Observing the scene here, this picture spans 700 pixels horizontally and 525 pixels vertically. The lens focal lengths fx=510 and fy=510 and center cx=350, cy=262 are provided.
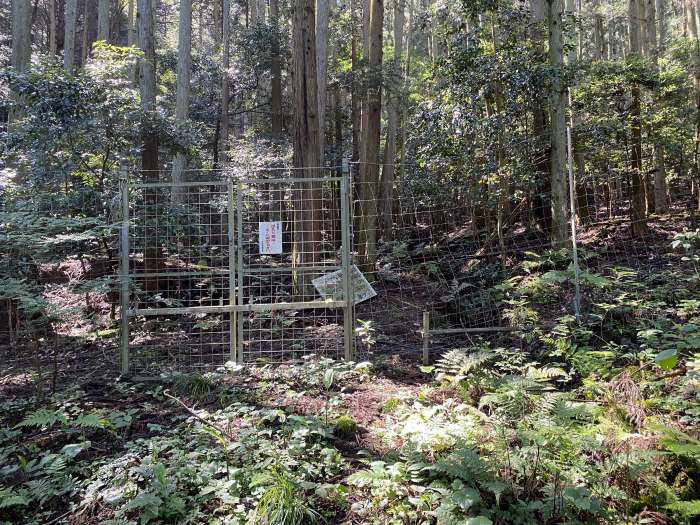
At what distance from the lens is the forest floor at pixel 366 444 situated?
9.35ft

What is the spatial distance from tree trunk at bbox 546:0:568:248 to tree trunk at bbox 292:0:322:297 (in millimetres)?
4037

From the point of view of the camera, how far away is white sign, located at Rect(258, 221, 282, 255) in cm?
577

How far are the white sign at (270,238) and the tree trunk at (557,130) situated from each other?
515 centimetres

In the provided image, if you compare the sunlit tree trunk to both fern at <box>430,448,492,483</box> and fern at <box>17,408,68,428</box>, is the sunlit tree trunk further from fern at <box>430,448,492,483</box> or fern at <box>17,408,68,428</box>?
fern at <box>430,448,492,483</box>

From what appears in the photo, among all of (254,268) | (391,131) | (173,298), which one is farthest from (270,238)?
(391,131)

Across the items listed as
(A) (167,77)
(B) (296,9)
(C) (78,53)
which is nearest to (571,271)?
(B) (296,9)

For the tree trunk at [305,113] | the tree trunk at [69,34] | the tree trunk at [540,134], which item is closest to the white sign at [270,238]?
the tree trunk at [305,113]

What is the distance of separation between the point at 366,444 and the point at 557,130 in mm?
7134

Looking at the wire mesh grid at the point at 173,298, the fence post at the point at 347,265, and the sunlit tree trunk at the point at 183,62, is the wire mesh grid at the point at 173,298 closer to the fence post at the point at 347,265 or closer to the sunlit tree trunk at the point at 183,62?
the fence post at the point at 347,265

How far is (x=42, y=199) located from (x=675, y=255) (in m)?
9.94

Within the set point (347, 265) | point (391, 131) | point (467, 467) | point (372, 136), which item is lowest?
point (467, 467)

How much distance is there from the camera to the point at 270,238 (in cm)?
579

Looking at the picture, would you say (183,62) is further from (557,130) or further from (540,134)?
(557,130)

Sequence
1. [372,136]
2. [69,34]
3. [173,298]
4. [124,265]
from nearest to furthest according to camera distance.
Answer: [124,265] < [173,298] < [372,136] < [69,34]
